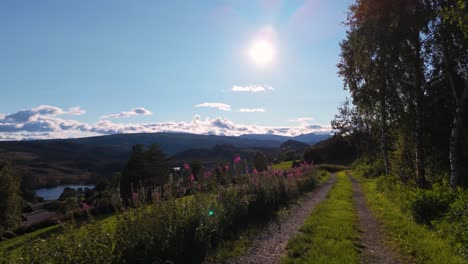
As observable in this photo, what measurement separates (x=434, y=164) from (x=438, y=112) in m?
2.93

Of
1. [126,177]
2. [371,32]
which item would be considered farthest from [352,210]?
[126,177]

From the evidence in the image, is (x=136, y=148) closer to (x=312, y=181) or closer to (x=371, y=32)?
(x=312, y=181)

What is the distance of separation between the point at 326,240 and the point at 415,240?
7.59 ft

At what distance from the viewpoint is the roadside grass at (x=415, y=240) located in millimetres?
8219

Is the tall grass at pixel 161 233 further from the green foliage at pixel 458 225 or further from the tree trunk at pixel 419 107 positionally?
the tree trunk at pixel 419 107

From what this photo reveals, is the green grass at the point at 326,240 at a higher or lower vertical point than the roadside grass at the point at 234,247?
higher

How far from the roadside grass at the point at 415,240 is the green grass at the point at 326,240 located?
112 cm

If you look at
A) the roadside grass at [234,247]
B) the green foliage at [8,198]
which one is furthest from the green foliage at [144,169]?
the roadside grass at [234,247]

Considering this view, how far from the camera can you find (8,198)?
154 ft

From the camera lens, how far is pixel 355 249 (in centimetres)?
945

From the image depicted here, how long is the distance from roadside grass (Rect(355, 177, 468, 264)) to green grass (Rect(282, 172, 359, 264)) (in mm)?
1125

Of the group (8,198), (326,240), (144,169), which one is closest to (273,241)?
(326,240)

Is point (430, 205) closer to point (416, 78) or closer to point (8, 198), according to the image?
point (416, 78)

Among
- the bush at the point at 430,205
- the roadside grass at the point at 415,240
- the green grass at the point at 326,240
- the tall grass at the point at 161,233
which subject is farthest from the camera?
the bush at the point at 430,205
